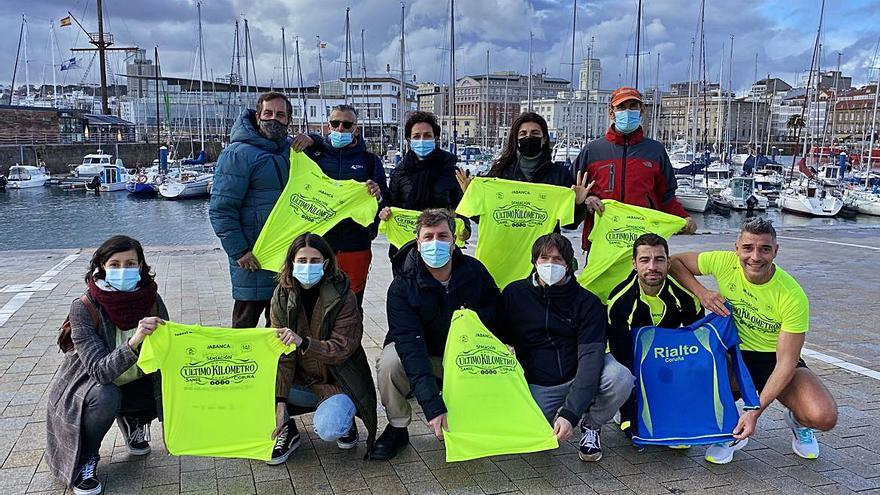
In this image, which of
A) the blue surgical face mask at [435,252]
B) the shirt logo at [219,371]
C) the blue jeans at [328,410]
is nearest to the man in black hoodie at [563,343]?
the blue surgical face mask at [435,252]

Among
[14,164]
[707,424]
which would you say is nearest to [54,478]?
[707,424]

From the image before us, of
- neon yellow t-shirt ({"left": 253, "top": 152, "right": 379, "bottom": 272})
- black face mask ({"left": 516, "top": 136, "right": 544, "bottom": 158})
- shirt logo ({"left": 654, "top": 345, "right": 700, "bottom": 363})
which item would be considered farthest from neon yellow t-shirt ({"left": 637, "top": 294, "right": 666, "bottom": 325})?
neon yellow t-shirt ({"left": 253, "top": 152, "right": 379, "bottom": 272})

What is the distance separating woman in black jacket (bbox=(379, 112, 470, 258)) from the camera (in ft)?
17.9

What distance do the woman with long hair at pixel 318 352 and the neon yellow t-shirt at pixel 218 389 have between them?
149 mm

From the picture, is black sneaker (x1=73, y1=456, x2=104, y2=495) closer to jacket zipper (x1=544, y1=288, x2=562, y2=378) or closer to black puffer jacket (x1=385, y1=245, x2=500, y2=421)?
black puffer jacket (x1=385, y1=245, x2=500, y2=421)

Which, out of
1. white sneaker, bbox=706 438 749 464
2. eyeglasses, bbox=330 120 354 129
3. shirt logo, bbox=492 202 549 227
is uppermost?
eyeglasses, bbox=330 120 354 129

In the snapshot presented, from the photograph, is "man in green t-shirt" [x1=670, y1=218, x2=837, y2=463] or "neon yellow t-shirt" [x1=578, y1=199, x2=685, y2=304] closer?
"man in green t-shirt" [x1=670, y1=218, x2=837, y2=463]

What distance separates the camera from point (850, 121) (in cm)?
13800

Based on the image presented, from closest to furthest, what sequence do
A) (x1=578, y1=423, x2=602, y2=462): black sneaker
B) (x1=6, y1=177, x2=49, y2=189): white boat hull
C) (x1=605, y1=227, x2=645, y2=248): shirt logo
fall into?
1. (x1=578, y1=423, x2=602, y2=462): black sneaker
2. (x1=605, y1=227, x2=645, y2=248): shirt logo
3. (x1=6, y1=177, x2=49, y2=189): white boat hull

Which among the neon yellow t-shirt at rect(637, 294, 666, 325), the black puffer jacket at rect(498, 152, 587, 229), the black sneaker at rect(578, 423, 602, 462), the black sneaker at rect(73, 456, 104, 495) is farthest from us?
the black puffer jacket at rect(498, 152, 587, 229)

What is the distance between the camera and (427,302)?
14.6 ft

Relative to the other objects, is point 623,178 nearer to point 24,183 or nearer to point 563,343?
point 563,343

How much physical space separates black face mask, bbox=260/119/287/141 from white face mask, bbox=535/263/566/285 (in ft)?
7.70

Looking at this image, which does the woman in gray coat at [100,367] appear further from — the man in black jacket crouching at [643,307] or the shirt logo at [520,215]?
the man in black jacket crouching at [643,307]
